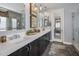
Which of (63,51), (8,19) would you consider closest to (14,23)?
(8,19)

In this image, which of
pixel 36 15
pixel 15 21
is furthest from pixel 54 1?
pixel 36 15

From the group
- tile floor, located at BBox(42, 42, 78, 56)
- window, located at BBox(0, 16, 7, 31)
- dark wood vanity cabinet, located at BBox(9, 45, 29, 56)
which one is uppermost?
window, located at BBox(0, 16, 7, 31)

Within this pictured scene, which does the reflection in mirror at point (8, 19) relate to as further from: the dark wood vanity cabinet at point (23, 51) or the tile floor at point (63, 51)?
the tile floor at point (63, 51)

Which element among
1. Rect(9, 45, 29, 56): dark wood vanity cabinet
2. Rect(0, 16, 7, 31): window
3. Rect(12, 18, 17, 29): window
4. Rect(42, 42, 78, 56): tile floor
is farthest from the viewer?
Rect(42, 42, 78, 56): tile floor

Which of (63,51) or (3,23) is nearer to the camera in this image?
(3,23)

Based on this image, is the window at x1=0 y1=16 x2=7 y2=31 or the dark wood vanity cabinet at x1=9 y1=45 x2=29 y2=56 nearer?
the dark wood vanity cabinet at x1=9 y1=45 x2=29 y2=56

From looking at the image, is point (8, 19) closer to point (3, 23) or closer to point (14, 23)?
point (3, 23)

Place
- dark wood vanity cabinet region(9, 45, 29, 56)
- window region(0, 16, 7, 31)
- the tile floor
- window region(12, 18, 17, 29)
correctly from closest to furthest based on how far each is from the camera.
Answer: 1. dark wood vanity cabinet region(9, 45, 29, 56)
2. window region(0, 16, 7, 31)
3. window region(12, 18, 17, 29)
4. the tile floor

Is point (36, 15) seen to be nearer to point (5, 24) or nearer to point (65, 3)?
point (65, 3)

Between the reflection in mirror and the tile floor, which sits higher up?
the reflection in mirror

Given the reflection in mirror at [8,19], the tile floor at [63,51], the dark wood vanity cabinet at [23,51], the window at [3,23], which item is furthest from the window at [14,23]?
the tile floor at [63,51]

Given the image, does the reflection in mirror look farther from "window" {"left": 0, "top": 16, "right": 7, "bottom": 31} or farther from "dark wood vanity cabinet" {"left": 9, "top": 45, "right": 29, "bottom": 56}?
"dark wood vanity cabinet" {"left": 9, "top": 45, "right": 29, "bottom": 56}

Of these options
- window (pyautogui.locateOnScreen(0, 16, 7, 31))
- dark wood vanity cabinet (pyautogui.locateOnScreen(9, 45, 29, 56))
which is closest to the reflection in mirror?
window (pyautogui.locateOnScreen(0, 16, 7, 31))

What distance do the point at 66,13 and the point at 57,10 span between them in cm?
19
